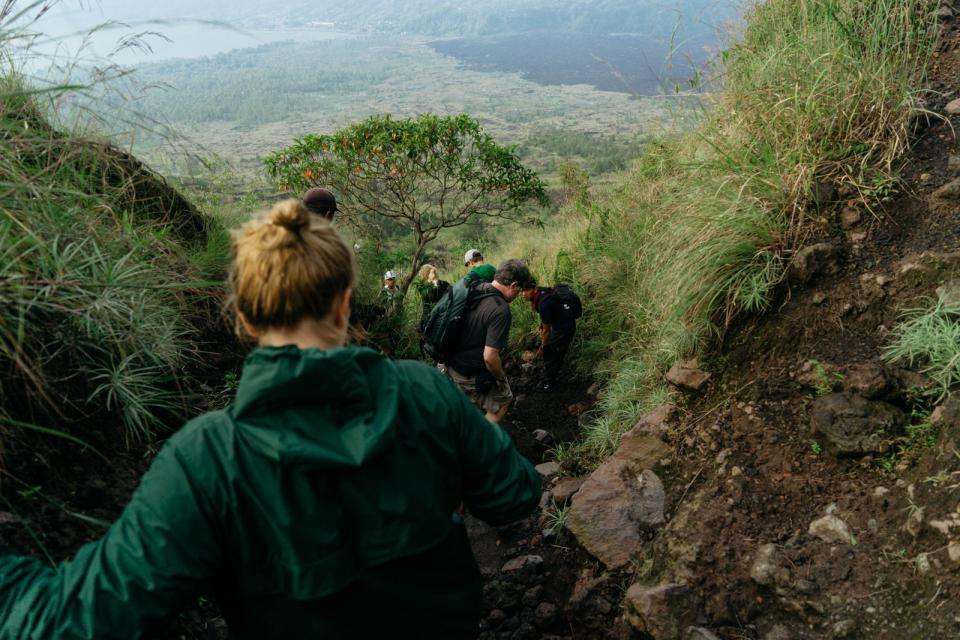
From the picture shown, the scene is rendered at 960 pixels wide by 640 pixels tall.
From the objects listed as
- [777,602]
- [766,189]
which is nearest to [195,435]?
[777,602]

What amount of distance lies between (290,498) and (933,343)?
2876mm

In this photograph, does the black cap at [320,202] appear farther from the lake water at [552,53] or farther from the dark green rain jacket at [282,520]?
the lake water at [552,53]

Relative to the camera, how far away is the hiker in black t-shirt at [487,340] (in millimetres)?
4621

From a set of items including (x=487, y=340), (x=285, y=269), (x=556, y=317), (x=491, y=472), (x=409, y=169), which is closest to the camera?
(x=285, y=269)

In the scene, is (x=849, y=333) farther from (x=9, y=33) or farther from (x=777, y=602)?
(x=9, y=33)

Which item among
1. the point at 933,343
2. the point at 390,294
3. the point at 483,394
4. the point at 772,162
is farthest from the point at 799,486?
the point at 390,294

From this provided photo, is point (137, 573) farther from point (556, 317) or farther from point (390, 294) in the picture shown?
point (390, 294)

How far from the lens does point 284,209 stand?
1.31 m

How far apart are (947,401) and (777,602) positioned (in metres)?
1.13

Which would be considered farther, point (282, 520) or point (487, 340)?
point (487, 340)

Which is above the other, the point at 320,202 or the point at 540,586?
the point at 320,202

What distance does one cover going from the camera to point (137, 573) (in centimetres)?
115

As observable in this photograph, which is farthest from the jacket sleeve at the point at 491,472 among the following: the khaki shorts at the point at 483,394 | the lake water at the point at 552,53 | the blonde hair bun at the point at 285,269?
the lake water at the point at 552,53

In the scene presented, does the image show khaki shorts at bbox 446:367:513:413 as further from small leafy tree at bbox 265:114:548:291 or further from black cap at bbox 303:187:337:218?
small leafy tree at bbox 265:114:548:291
